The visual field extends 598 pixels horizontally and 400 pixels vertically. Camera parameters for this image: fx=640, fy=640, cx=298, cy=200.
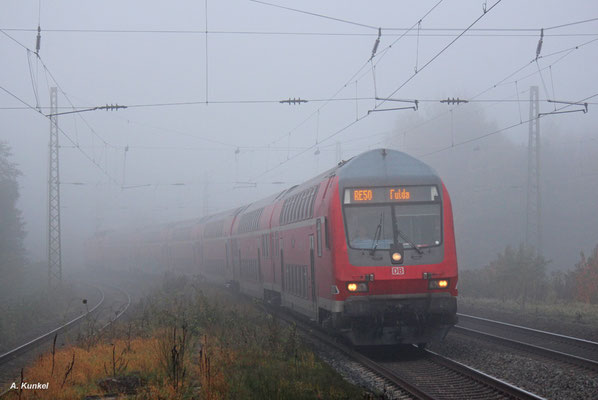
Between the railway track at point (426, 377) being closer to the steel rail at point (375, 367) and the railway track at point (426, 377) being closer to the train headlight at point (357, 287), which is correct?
the steel rail at point (375, 367)

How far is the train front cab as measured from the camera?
12062 mm

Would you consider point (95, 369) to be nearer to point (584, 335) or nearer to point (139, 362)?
point (139, 362)

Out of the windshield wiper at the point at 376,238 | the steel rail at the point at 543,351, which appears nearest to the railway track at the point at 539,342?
the steel rail at the point at 543,351

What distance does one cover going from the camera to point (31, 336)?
20.4m

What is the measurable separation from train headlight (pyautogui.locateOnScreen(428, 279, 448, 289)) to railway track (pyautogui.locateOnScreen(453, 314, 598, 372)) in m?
2.07

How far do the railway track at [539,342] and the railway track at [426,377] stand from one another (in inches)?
75.5

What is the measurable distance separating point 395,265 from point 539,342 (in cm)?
422

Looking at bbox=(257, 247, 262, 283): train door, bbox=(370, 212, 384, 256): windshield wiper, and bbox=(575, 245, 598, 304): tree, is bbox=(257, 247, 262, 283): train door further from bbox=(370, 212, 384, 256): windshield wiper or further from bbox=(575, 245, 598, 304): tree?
bbox=(575, 245, 598, 304): tree

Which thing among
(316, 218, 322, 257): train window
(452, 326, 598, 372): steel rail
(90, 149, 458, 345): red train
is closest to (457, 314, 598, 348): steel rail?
(452, 326, 598, 372): steel rail

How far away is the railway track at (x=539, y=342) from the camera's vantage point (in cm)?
1111

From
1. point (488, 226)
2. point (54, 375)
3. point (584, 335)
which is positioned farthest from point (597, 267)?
point (488, 226)

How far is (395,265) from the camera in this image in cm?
1214

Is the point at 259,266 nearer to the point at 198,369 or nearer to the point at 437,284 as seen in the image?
the point at 437,284

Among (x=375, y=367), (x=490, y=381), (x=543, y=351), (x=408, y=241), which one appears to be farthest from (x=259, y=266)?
(x=490, y=381)
